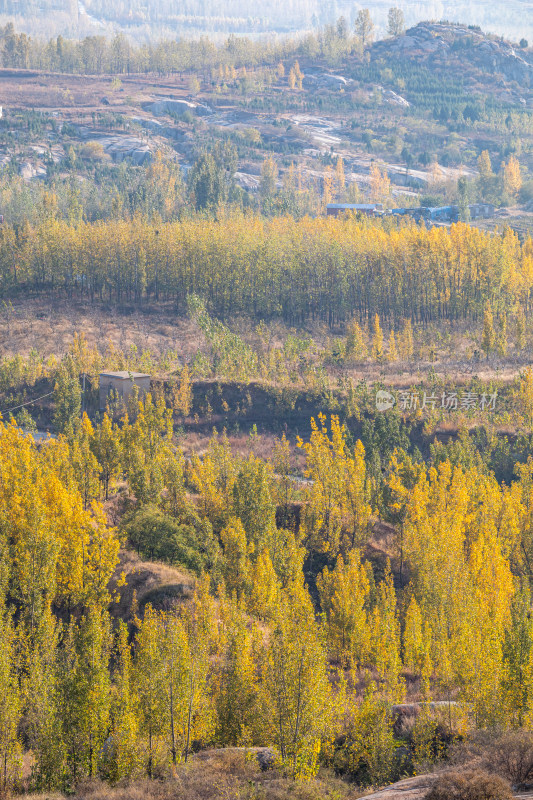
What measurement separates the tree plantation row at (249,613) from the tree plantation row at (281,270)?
106 feet

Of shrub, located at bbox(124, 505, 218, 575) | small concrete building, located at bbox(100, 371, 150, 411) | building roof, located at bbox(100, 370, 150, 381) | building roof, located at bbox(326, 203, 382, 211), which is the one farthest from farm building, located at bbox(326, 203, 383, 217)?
shrub, located at bbox(124, 505, 218, 575)

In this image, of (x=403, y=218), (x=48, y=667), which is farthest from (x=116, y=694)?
(x=403, y=218)

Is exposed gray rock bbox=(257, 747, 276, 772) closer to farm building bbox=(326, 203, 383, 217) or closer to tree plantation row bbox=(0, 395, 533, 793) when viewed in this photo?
tree plantation row bbox=(0, 395, 533, 793)

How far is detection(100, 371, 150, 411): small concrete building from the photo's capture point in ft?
201

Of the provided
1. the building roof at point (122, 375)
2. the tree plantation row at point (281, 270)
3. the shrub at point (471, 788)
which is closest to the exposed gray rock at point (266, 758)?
the shrub at point (471, 788)

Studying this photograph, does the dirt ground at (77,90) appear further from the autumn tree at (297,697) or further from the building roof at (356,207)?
the autumn tree at (297,697)

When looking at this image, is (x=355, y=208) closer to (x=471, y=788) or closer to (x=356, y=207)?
(x=356, y=207)

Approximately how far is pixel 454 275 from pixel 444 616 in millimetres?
54826

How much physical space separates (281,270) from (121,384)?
2778cm

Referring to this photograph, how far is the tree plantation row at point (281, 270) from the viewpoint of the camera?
81.8 meters

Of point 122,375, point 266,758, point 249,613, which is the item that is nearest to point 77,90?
point 122,375

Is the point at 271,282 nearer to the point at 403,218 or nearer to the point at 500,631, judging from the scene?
the point at 403,218

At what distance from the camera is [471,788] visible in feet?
61.4

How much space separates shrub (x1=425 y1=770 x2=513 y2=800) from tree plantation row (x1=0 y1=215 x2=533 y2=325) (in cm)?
6511
